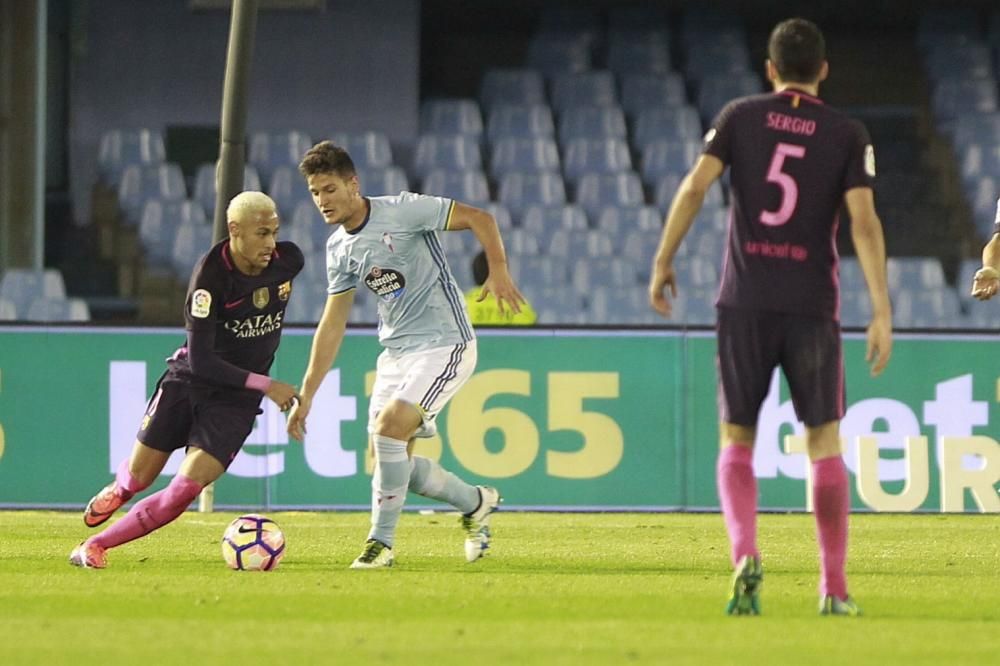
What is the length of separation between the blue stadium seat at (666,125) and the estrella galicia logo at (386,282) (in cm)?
1350

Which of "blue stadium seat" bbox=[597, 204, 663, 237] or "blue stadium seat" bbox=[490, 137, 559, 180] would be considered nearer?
"blue stadium seat" bbox=[597, 204, 663, 237]

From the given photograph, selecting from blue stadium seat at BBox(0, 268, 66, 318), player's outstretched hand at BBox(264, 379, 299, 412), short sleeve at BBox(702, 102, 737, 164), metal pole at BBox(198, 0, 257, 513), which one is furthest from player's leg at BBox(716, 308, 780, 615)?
blue stadium seat at BBox(0, 268, 66, 318)

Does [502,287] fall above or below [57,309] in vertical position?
above

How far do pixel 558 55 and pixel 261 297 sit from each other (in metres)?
15.5

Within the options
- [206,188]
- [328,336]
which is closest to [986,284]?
[328,336]

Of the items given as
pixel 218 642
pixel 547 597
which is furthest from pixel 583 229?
pixel 218 642

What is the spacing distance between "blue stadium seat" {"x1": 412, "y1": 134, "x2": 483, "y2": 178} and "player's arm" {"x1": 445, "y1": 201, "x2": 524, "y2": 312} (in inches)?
481

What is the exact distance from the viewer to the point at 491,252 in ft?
29.8

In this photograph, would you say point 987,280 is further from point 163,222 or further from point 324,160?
point 163,222

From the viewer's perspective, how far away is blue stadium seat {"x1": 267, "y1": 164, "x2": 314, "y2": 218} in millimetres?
20906

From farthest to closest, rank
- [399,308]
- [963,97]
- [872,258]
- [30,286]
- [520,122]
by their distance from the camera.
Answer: [963,97]
[520,122]
[30,286]
[399,308]
[872,258]

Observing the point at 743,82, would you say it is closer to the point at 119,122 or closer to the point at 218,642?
the point at 119,122

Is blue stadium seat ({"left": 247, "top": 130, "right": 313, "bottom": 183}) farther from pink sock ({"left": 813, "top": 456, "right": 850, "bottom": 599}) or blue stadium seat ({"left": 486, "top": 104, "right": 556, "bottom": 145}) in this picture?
pink sock ({"left": 813, "top": 456, "right": 850, "bottom": 599})

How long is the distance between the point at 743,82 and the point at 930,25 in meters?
3.19
